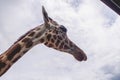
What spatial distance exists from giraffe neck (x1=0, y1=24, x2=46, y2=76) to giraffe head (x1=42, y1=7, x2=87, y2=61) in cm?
15

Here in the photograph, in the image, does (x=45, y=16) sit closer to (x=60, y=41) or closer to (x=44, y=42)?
(x=44, y=42)

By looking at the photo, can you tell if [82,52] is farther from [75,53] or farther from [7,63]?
[7,63]

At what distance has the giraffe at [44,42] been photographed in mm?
5992

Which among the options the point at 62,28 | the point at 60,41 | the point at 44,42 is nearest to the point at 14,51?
the point at 44,42

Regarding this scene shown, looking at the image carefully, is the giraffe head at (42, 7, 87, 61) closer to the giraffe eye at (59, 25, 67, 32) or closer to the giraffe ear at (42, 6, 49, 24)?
the giraffe eye at (59, 25, 67, 32)

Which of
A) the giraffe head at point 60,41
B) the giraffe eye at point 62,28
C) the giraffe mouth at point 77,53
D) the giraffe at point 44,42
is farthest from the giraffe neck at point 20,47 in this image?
the giraffe mouth at point 77,53

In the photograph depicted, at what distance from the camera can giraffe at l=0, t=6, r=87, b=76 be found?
5.99 meters

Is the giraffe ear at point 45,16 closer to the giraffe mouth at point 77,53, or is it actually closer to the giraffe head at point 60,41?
the giraffe head at point 60,41

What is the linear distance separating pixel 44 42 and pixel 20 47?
0.54m

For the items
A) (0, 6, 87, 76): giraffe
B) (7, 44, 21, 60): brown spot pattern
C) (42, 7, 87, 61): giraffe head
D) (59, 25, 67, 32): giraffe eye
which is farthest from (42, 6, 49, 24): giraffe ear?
(7, 44, 21, 60): brown spot pattern

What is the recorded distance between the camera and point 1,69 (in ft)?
19.3

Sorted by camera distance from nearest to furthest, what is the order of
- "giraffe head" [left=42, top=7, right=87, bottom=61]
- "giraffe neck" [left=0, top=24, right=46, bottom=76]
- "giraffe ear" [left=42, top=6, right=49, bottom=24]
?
1. "giraffe neck" [left=0, top=24, right=46, bottom=76]
2. "giraffe ear" [left=42, top=6, right=49, bottom=24]
3. "giraffe head" [left=42, top=7, right=87, bottom=61]

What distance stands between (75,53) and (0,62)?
4.33 feet

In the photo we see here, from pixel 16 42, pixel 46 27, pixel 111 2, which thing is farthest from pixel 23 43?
pixel 111 2
